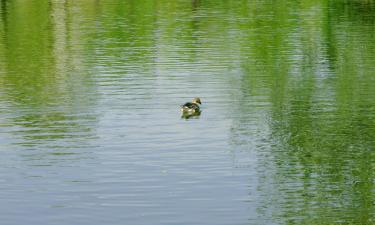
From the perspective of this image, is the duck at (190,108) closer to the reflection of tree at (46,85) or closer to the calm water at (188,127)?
the calm water at (188,127)

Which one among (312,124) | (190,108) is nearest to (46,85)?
(190,108)

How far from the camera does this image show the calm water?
101 ft

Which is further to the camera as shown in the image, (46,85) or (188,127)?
(46,85)

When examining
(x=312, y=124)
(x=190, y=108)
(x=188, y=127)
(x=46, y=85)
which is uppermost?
(x=190, y=108)

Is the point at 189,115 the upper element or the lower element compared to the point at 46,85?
upper

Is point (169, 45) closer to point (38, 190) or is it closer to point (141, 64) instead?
point (141, 64)

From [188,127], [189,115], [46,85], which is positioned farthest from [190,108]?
[46,85]

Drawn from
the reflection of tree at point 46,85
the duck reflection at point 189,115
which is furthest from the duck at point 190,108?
the reflection of tree at point 46,85

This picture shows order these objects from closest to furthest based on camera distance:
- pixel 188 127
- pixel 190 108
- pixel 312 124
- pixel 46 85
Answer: pixel 188 127, pixel 312 124, pixel 190 108, pixel 46 85

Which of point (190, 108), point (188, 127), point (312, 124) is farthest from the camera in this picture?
Answer: point (190, 108)

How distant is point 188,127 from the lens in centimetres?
4191

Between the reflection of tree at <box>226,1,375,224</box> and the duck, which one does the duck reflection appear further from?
the reflection of tree at <box>226,1,375,224</box>

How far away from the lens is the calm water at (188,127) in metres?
30.8

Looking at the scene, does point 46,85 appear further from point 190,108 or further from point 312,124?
point 312,124
